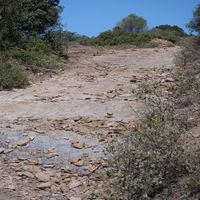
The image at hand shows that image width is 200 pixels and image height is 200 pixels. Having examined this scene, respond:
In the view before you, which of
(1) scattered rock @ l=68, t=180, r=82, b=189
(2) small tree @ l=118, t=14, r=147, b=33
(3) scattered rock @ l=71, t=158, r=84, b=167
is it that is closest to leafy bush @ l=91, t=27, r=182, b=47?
(2) small tree @ l=118, t=14, r=147, b=33

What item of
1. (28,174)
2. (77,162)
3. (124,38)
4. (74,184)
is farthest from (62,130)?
(124,38)

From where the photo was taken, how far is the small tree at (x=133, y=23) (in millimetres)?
37213

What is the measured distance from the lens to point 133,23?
37.5 meters

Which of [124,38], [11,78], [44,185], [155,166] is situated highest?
[124,38]

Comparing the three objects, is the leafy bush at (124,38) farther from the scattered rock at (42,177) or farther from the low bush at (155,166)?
the low bush at (155,166)

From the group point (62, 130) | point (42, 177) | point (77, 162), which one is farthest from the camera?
point (62, 130)

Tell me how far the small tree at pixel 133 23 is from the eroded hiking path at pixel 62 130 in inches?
1028

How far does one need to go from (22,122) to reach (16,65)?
4.66 metres

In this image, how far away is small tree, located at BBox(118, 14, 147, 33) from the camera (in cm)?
3721

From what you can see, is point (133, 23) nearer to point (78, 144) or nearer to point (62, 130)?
point (62, 130)

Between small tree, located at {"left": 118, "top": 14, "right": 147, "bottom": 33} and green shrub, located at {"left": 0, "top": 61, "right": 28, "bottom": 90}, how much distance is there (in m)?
27.4

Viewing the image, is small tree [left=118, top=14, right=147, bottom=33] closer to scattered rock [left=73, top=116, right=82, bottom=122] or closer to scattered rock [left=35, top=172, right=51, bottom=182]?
scattered rock [left=73, top=116, right=82, bottom=122]

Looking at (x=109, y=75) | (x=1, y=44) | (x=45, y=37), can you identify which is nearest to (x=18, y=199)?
(x=109, y=75)

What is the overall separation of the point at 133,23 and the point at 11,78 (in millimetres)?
28407
